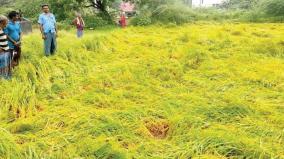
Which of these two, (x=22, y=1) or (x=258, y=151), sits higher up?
(x=22, y=1)

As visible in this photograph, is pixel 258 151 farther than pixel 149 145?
No

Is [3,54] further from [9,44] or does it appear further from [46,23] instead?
[46,23]

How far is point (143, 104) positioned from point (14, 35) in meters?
2.72

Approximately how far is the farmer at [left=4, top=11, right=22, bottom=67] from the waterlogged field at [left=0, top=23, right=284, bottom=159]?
0.20m

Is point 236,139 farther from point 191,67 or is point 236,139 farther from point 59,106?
point 191,67

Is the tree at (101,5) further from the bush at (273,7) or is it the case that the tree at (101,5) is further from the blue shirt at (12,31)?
the blue shirt at (12,31)

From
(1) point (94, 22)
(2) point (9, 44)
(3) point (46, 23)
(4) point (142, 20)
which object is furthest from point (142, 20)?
(2) point (9, 44)

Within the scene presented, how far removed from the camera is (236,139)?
3.65 metres

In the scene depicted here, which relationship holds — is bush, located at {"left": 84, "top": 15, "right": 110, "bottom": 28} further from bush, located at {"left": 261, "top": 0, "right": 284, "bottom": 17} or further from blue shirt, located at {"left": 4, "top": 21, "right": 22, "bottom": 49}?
blue shirt, located at {"left": 4, "top": 21, "right": 22, "bottom": 49}

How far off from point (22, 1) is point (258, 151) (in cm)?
1598

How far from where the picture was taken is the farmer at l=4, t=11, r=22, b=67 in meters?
6.16

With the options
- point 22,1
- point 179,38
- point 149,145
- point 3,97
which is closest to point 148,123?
point 149,145

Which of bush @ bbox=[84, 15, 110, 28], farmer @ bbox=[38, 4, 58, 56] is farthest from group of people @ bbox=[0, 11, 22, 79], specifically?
bush @ bbox=[84, 15, 110, 28]

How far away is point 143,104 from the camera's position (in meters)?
4.75
